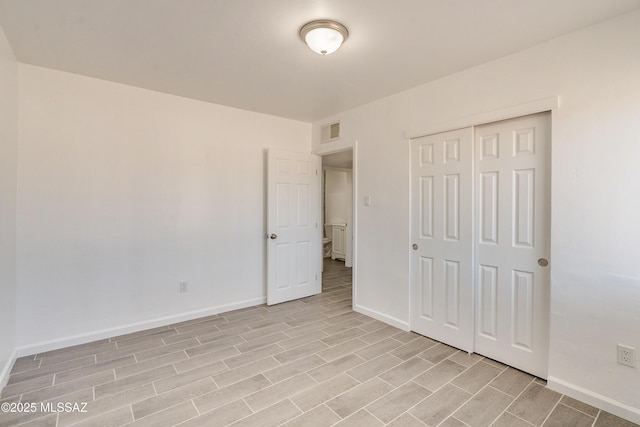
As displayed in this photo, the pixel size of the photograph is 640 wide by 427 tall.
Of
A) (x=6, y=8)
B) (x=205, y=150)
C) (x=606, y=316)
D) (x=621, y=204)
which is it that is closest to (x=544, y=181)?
(x=621, y=204)

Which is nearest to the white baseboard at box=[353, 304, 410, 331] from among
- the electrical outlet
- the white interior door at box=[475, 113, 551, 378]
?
the white interior door at box=[475, 113, 551, 378]

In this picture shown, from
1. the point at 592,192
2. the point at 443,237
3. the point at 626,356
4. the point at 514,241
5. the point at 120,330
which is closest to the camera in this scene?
the point at 626,356

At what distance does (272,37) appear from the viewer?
2158 millimetres

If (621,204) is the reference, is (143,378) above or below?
below

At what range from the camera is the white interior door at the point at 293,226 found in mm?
3945

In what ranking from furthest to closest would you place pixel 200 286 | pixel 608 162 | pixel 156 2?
pixel 200 286
pixel 608 162
pixel 156 2

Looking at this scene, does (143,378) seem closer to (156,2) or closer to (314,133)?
(156,2)

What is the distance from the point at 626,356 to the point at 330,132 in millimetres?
3506

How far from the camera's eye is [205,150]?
3.54 metres

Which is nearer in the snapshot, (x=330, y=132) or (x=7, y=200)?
(x=7, y=200)

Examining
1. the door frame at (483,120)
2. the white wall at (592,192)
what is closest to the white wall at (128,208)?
the door frame at (483,120)

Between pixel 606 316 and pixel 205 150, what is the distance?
3.86 m

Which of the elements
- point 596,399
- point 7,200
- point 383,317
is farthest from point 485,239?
point 7,200

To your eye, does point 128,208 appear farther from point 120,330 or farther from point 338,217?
point 338,217
